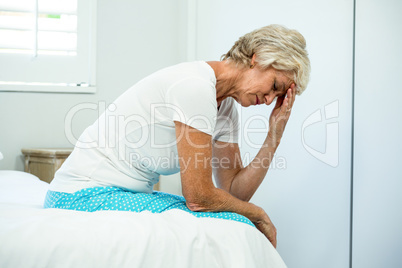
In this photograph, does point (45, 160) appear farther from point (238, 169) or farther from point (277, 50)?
point (277, 50)

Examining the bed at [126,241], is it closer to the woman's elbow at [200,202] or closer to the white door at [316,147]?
the woman's elbow at [200,202]

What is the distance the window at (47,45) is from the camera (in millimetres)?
2666

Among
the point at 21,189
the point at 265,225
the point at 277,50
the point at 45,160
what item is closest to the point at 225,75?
the point at 277,50

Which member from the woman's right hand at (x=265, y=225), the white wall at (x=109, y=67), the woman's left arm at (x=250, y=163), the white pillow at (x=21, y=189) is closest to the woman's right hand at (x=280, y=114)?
the woman's left arm at (x=250, y=163)

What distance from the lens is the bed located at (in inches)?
34.6

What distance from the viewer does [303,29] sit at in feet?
5.85

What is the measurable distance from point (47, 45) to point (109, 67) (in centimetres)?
38

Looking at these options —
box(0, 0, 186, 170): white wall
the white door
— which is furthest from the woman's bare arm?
box(0, 0, 186, 170): white wall

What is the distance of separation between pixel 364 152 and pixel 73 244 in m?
1.04

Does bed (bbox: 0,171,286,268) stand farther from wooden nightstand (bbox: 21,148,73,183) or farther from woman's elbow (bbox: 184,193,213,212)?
wooden nightstand (bbox: 21,148,73,183)

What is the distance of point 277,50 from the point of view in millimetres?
1267

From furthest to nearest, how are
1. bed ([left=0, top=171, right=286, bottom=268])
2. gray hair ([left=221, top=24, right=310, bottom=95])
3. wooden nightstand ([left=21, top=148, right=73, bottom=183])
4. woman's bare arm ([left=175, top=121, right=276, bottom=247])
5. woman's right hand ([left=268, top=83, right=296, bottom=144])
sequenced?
wooden nightstand ([left=21, top=148, right=73, bottom=183]) → woman's right hand ([left=268, top=83, right=296, bottom=144]) → gray hair ([left=221, top=24, right=310, bottom=95]) → woman's bare arm ([left=175, top=121, right=276, bottom=247]) → bed ([left=0, top=171, right=286, bottom=268])

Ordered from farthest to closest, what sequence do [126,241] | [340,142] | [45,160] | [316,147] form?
[45,160] < [316,147] < [340,142] < [126,241]

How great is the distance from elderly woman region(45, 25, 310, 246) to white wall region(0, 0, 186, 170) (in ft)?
5.06
